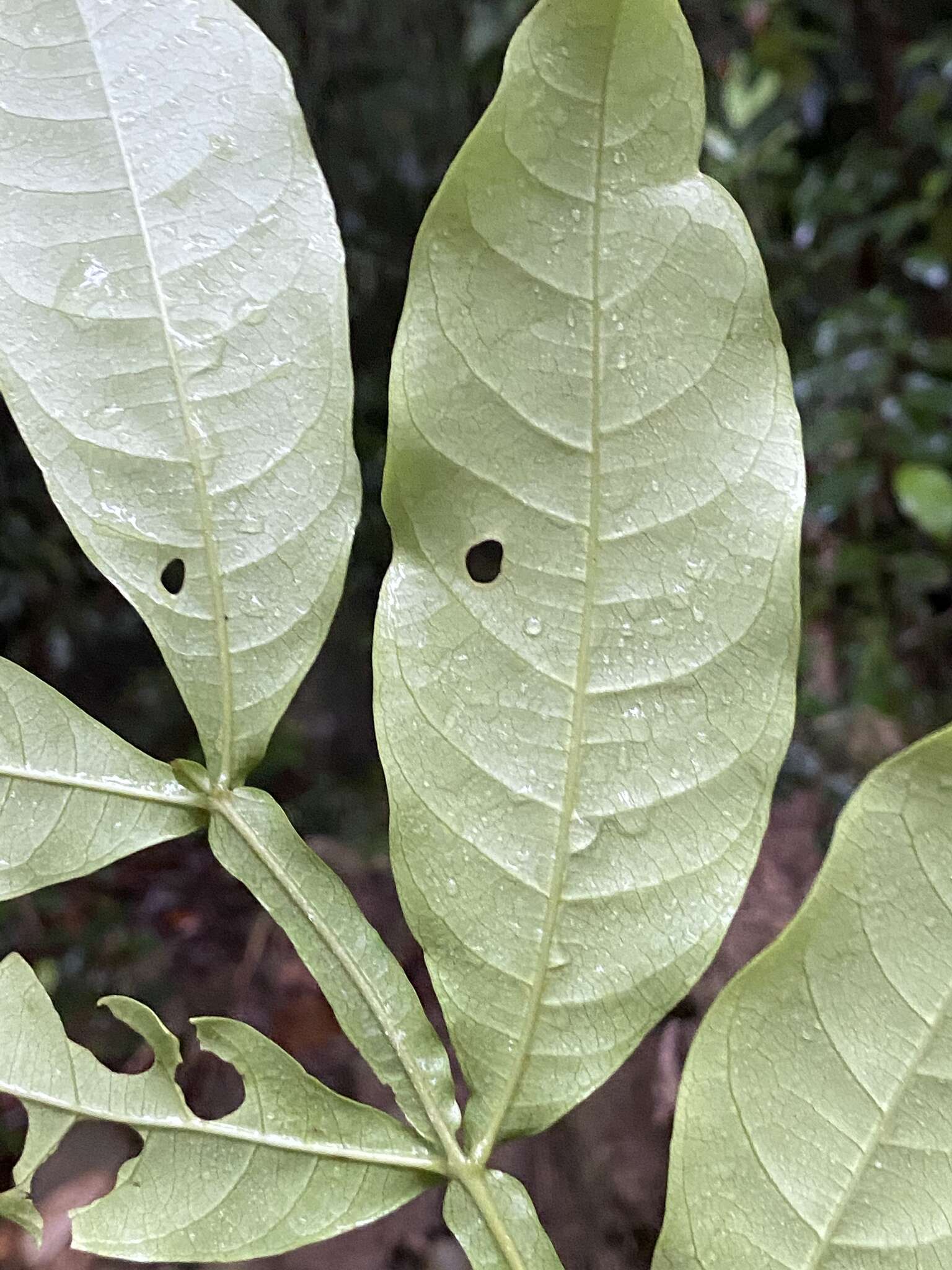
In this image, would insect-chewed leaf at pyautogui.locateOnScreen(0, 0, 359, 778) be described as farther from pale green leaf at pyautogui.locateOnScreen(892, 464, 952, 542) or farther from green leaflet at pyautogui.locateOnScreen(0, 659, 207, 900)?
pale green leaf at pyautogui.locateOnScreen(892, 464, 952, 542)

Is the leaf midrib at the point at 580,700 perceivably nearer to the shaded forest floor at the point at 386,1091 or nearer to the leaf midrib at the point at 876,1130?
the leaf midrib at the point at 876,1130

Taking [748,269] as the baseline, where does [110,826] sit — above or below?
below

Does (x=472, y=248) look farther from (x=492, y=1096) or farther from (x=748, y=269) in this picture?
(x=492, y=1096)

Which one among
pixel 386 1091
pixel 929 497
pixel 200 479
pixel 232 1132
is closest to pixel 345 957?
pixel 232 1132

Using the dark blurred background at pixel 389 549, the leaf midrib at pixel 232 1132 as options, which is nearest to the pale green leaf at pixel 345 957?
the leaf midrib at pixel 232 1132

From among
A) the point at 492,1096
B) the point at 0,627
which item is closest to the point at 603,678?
the point at 492,1096

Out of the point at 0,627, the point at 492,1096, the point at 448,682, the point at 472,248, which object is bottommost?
the point at 0,627

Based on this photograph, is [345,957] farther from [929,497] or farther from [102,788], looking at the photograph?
[929,497]

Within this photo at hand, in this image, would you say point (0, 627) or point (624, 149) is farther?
point (0, 627)
